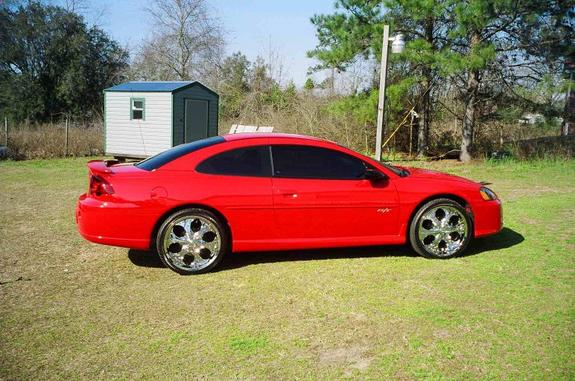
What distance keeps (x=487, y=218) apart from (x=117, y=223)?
3.96 metres

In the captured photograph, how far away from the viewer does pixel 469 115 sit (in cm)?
1634

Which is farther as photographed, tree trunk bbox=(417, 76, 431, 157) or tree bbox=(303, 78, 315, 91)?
tree bbox=(303, 78, 315, 91)

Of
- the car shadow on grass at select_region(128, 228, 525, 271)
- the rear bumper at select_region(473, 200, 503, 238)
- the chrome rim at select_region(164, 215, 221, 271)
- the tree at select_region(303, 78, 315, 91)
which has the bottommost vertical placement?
the car shadow on grass at select_region(128, 228, 525, 271)

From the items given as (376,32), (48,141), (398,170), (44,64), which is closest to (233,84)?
(44,64)

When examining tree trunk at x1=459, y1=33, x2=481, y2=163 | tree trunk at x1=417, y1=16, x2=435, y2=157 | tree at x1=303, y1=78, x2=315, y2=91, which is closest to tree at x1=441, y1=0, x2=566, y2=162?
tree trunk at x1=459, y1=33, x2=481, y2=163

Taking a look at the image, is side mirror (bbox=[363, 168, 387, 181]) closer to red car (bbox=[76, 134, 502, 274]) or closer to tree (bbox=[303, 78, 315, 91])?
red car (bbox=[76, 134, 502, 274])

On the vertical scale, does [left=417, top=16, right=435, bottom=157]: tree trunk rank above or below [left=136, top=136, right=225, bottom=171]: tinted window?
above

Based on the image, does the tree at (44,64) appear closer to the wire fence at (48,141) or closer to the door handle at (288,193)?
the wire fence at (48,141)

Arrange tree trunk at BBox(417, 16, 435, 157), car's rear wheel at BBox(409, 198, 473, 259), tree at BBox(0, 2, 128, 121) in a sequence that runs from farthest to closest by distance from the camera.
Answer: tree at BBox(0, 2, 128, 121) → tree trunk at BBox(417, 16, 435, 157) → car's rear wheel at BBox(409, 198, 473, 259)

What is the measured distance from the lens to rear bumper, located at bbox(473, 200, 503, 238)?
539 centimetres

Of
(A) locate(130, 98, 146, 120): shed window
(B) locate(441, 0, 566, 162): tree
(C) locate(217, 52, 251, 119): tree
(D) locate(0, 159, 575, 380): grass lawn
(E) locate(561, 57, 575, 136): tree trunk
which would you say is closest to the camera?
(D) locate(0, 159, 575, 380): grass lawn

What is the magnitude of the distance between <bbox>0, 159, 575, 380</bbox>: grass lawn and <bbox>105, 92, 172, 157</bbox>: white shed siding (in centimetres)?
1128

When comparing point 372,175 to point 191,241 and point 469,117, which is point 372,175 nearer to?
point 191,241

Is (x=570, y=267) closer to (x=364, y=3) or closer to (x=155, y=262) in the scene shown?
(x=155, y=262)
